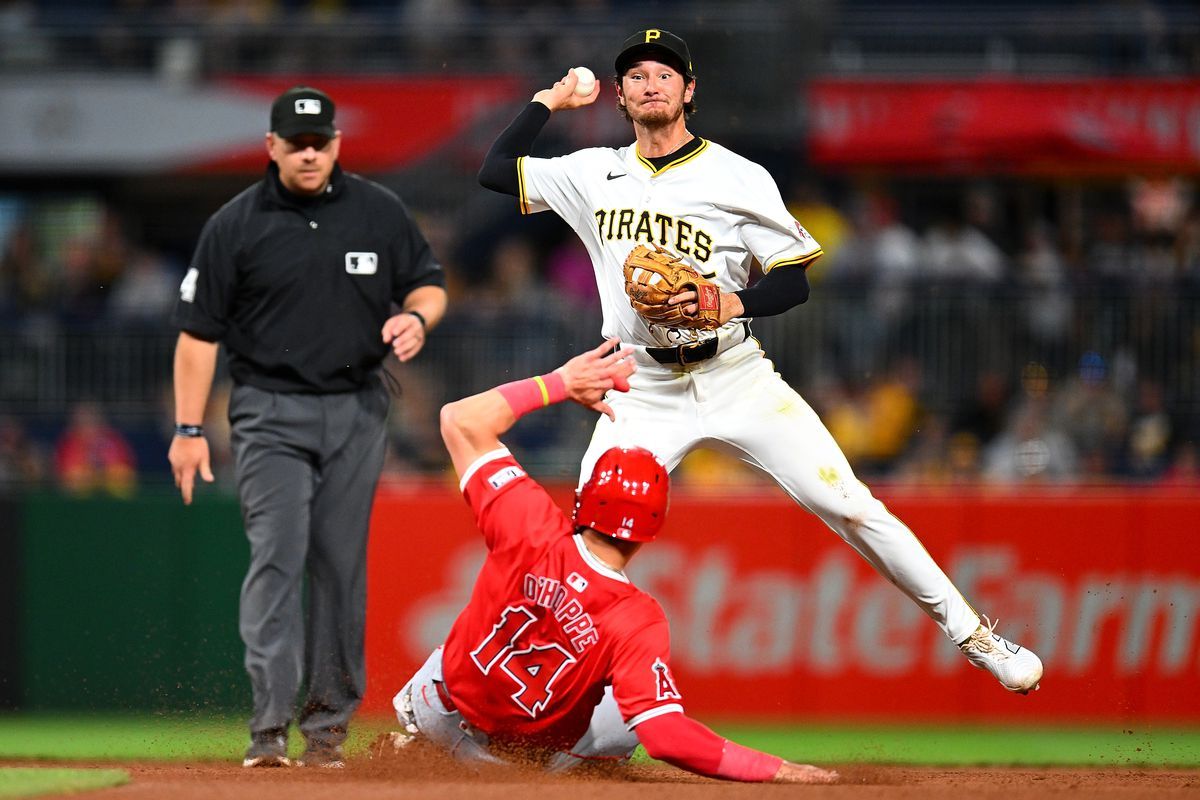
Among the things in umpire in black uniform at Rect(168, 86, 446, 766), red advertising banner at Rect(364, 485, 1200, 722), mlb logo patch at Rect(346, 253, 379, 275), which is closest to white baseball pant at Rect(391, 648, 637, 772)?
umpire in black uniform at Rect(168, 86, 446, 766)

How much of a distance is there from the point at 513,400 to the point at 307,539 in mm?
1411

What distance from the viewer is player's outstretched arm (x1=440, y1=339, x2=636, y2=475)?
5605mm

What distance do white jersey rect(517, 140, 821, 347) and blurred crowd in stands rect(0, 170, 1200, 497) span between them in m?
3.95

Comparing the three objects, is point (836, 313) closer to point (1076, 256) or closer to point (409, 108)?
point (1076, 256)

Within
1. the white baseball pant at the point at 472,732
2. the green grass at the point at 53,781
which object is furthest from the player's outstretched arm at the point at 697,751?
the green grass at the point at 53,781

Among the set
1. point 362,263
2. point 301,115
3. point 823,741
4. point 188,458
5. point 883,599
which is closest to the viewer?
point 301,115

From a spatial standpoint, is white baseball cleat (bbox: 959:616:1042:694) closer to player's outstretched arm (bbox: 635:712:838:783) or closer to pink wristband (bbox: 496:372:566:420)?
player's outstretched arm (bbox: 635:712:838:783)

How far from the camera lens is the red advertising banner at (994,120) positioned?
13.4m

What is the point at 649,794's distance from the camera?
5246 millimetres

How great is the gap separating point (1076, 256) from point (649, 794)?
8.52 m

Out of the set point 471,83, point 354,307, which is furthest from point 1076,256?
point 354,307

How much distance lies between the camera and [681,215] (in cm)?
627

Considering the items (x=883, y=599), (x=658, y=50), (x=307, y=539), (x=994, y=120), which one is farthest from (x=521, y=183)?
(x=994, y=120)

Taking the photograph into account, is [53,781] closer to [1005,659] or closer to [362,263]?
[362,263]
